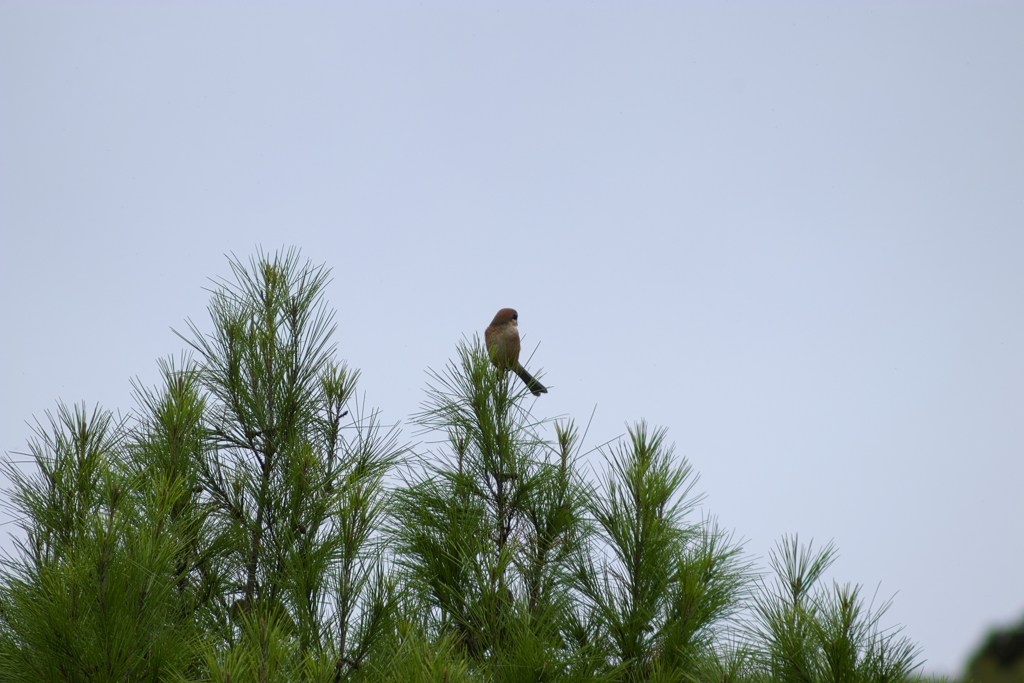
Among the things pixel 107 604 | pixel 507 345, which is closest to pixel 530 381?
pixel 507 345

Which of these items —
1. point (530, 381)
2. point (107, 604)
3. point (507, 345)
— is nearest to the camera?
point (107, 604)

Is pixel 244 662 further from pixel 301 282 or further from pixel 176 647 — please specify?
pixel 301 282

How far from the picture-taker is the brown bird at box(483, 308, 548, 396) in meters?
3.70

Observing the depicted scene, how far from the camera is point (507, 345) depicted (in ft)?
15.1

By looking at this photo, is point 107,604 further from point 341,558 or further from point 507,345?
point 507,345

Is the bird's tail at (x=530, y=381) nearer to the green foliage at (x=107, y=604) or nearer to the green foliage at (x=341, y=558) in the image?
the green foliage at (x=341, y=558)

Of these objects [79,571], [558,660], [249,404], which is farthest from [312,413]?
[558,660]

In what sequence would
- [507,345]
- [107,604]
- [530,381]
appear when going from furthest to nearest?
1. [507,345]
2. [530,381]
3. [107,604]

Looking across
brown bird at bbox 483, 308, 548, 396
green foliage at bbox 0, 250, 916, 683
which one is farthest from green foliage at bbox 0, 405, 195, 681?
brown bird at bbox 483, 308, 548, 396

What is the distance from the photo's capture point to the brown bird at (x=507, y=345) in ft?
12.1

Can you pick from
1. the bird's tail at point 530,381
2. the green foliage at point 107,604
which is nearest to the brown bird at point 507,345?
the bird's tail at point 530,381

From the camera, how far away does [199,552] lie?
10.4ft

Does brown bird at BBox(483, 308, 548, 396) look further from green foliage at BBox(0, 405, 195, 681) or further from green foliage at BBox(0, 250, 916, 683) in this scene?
green foliage at BBox(0, 405, 195, 681)

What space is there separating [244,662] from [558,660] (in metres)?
1.04
